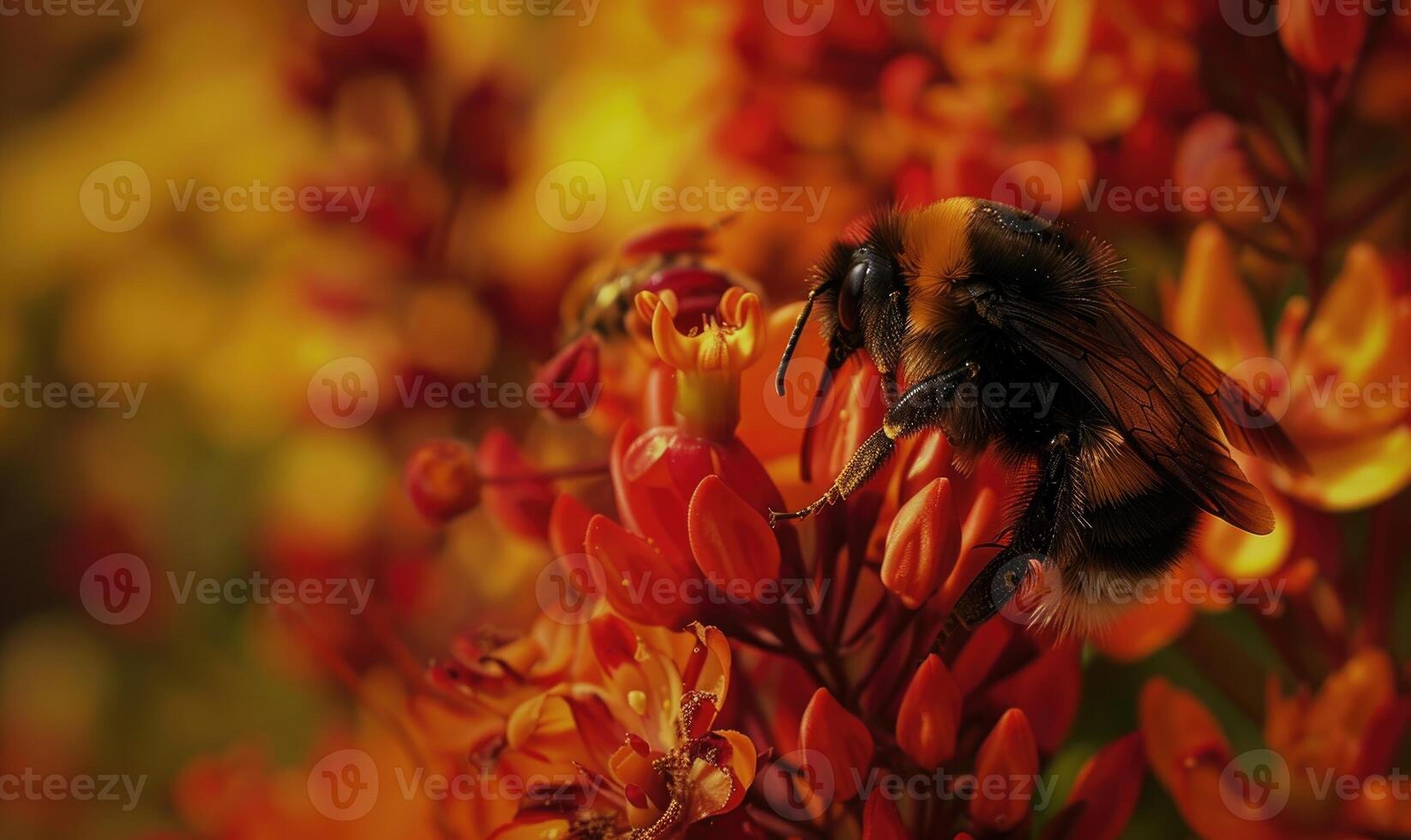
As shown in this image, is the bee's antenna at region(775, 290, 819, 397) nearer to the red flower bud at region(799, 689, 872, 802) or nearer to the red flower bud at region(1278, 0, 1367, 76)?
the red flower bud at region(799, 689, 872, 802)

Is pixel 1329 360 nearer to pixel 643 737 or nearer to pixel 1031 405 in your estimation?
pixel 1031 405

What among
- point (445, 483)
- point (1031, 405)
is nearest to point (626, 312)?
point (445, 483)

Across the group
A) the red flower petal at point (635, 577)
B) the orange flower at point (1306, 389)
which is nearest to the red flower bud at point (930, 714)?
the red flower petal at point (635, 577)

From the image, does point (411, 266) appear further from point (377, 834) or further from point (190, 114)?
point (377, 834)

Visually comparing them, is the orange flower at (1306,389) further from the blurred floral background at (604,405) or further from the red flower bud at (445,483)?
the red flower bud at (445,483)

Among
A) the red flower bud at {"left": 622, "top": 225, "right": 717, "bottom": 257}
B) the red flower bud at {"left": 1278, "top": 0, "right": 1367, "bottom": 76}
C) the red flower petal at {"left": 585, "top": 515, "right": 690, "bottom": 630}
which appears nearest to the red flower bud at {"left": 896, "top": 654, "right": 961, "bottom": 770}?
the red flower petal at {"left": 585, "top": 515, "right": 690, "bottom": 630}

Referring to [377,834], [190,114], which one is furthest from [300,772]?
[190,114]
